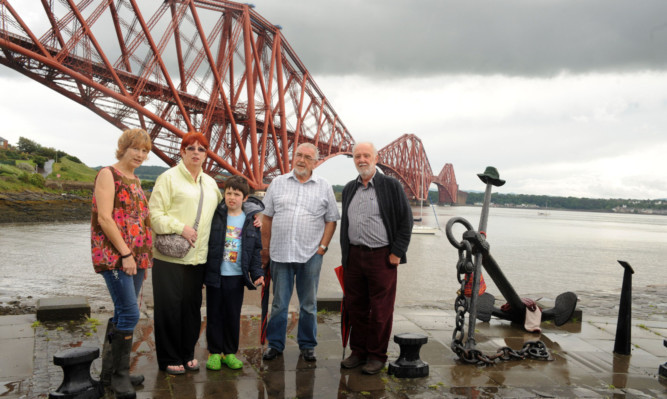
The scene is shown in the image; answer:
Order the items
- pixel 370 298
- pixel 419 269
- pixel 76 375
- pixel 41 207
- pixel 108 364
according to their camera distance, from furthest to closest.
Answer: pixel 41 207 < pixel 419 269 < pixel 370 298 < pixel 108 364 < pixel 76 375

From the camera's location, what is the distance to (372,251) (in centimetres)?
399

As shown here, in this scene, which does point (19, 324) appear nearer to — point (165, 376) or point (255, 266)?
point (165, 376)

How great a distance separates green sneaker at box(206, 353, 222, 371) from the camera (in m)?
3.76

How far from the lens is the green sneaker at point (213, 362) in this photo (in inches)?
148

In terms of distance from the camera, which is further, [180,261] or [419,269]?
[419,269]

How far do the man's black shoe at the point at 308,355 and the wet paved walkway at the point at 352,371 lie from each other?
0.20 ft

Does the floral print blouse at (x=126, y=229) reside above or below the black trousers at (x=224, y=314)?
above

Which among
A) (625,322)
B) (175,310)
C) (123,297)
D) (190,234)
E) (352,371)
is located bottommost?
(352,371)

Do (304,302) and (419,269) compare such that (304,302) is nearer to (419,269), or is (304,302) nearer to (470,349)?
Answer: (470,349)

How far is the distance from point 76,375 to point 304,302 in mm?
1757

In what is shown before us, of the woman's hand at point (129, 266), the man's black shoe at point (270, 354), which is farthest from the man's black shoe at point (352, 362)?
the woman's hand at point (129, 266)

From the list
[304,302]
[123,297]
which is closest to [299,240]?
[304,302]

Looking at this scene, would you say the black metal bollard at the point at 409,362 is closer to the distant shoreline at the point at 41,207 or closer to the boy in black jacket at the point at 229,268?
the boy in black jacket at the point at 229,268

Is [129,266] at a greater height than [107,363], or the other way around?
[129,266]
